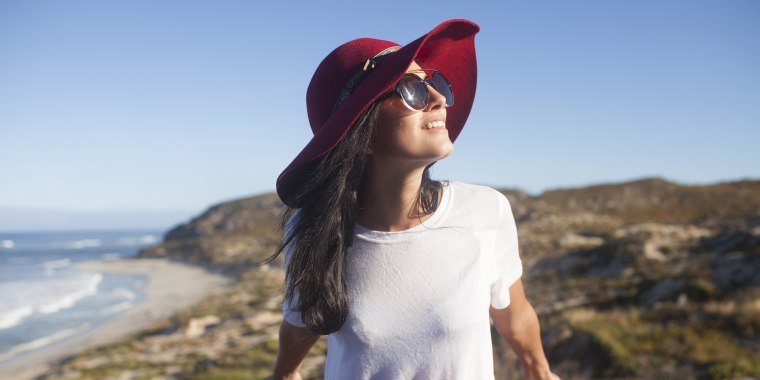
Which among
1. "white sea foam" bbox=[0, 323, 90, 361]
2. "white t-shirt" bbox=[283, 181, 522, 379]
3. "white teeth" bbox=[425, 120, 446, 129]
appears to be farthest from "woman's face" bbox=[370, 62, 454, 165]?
"white sea foam" bbox=[0, 323, 90, 361]

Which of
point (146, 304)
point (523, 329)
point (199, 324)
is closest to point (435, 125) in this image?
point (523, 329)

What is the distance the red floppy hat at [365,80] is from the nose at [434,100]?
17 cm

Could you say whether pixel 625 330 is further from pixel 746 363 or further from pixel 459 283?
pixel 459 283

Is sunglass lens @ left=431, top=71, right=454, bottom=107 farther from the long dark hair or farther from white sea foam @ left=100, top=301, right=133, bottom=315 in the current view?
white sea foam @ left=100, top=301, right=133, bottom=315

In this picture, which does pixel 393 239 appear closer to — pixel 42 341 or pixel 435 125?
pixel 435 125

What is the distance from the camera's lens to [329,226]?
1921 millimetres

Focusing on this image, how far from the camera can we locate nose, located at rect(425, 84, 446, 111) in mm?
1896

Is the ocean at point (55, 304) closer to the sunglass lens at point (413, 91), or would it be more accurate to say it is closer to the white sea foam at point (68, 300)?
the white sea foam at point (68, 300)

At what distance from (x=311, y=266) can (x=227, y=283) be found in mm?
31629

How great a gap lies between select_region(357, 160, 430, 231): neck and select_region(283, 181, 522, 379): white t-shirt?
0.08m

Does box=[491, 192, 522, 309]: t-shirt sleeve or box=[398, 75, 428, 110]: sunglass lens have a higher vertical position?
box=[398, 75, 428, 110]: sunglass lens

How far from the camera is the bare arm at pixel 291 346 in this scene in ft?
6.52

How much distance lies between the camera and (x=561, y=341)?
7406mm

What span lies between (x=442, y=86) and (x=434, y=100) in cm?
16
